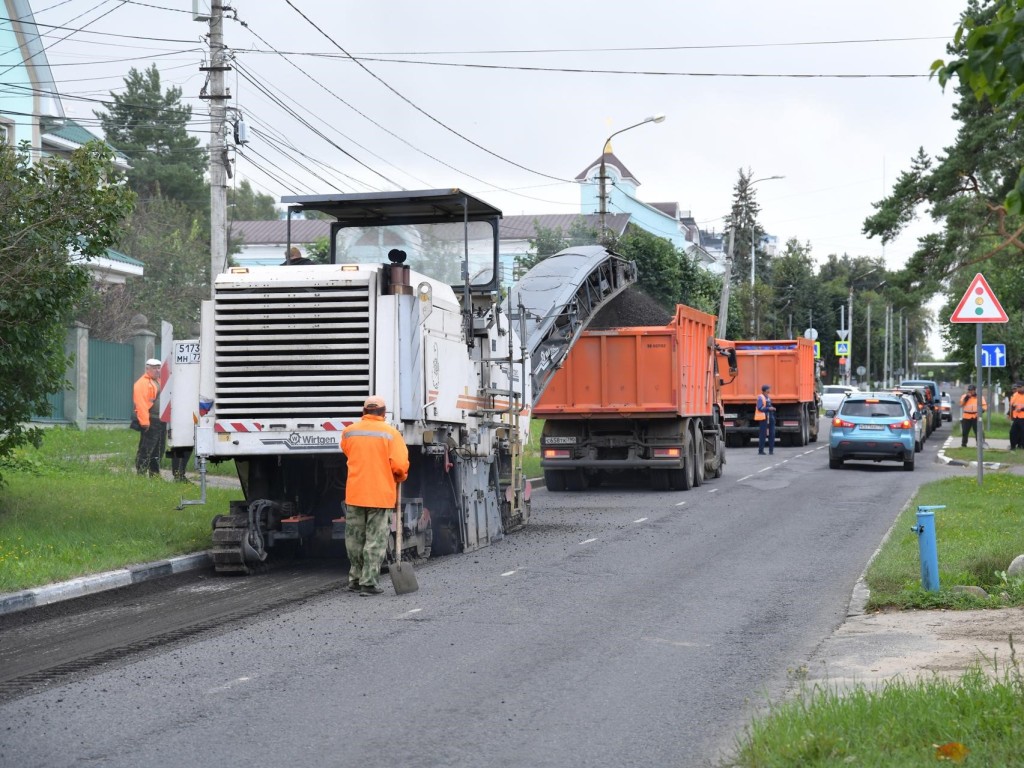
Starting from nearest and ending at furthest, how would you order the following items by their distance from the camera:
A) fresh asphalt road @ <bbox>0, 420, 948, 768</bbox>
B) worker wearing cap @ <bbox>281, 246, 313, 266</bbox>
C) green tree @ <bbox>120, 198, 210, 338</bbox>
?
fresh asphalt road @ <bbox>0, 420, 948, 768</bbox> → worker wearing cap @ <bbox>281, 246, 313, 266</bbox> → green tree @ <bbox>120, 198, 210, 338</bbox>

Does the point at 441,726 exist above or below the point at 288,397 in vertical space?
below

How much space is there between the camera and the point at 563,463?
23.3 m

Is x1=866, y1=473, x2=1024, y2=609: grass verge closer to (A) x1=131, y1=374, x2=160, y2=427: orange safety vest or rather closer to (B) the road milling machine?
(B) the road milling machine

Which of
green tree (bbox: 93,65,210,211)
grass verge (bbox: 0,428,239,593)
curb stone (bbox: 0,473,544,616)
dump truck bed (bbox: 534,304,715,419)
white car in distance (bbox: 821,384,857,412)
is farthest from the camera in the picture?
green tree (bbox: 93,65,210,211)

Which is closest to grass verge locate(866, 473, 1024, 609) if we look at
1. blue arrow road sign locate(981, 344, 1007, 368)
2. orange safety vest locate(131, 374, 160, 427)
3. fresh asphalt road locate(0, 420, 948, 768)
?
fresh asphalt road locate(0, 420, 948, 768)

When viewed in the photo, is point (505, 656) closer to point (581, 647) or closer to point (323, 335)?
point (581, 647)

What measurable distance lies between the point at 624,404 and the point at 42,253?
11.9m

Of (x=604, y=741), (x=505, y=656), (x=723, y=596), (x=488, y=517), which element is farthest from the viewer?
(x=488, y=517)

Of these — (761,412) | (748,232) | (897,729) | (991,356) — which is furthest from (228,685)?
(748,232)

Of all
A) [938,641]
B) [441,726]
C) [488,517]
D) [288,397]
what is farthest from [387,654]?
[488,517]

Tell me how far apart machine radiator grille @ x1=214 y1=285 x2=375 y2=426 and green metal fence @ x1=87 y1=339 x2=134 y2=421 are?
16.3m

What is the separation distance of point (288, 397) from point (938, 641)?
6594 mm

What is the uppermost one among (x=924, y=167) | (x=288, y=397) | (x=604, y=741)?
(x=924, y=167)

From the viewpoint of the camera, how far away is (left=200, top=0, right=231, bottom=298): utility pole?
19469 mm
